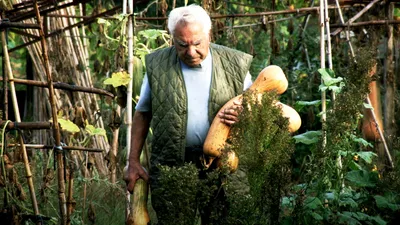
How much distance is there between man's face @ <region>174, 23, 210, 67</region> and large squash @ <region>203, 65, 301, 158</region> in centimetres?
31

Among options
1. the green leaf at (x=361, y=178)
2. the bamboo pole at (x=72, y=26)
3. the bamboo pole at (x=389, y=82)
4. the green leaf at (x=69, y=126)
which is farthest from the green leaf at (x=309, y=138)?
the bamboo pole at (x=389, y=82)

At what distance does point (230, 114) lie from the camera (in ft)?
16.2

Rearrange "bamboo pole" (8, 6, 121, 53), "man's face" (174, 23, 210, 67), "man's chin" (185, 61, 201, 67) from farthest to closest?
"bamboo pole" (8, 6, 121, 53)
"man's chin" (185, 61, 201, 67)
"man's face" (174, 23, 210, 67)

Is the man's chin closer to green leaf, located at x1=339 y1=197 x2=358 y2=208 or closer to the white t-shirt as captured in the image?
the white t-shirt

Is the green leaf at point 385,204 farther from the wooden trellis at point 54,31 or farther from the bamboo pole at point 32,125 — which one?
the bamboo pole at point 32,125

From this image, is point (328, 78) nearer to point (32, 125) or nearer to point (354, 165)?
point (354, 165)

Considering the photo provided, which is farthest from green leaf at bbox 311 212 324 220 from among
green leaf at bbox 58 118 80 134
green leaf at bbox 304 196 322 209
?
green leaf at bbox 58 118 80 134

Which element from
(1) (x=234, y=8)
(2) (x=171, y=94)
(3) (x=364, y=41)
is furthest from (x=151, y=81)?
(1) (x=234, y=8)

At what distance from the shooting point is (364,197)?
17.3ft

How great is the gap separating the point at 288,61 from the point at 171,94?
468 cm

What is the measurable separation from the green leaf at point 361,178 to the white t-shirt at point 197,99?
93 cm

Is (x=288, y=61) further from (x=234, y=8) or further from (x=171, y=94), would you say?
(x=171, y=94)

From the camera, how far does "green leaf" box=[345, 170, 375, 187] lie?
17.5ft

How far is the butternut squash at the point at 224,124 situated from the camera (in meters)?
4.89
